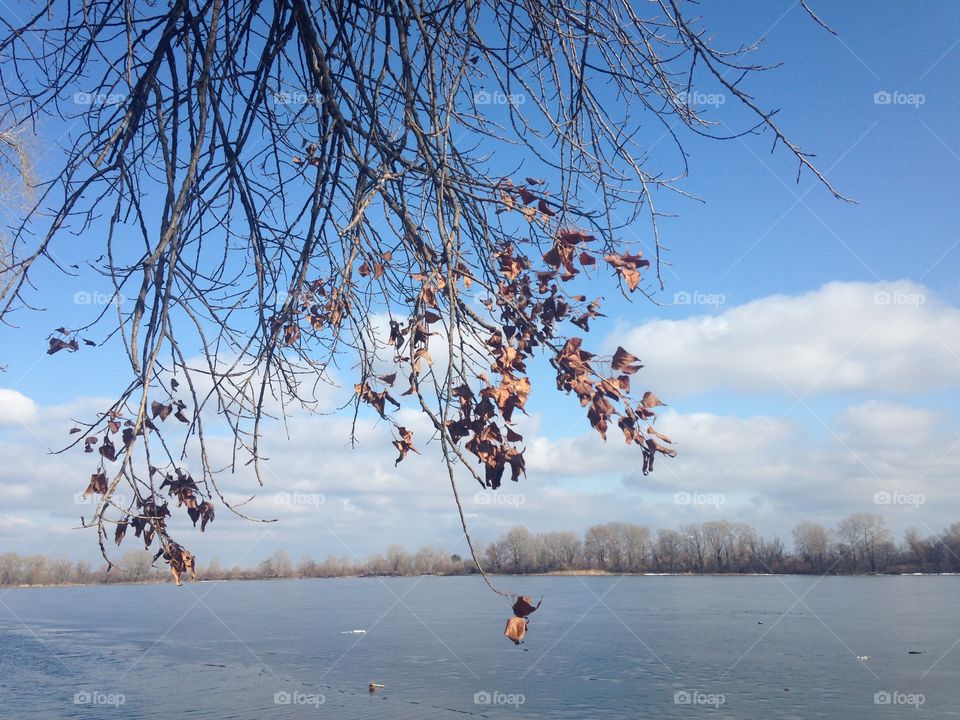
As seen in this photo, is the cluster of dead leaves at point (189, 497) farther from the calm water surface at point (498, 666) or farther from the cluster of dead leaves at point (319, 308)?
the calm water surface at point (498, 666)

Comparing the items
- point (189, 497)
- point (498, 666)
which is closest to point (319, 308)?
point (189, 497)

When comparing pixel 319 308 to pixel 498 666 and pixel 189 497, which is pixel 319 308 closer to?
pixel 189 497

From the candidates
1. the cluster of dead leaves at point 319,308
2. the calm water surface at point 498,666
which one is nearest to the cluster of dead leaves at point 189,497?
the cluster of dead leaves at point 319,308

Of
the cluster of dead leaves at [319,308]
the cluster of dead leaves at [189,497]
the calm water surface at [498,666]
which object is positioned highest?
the cluster of dead leaves at [319,308]

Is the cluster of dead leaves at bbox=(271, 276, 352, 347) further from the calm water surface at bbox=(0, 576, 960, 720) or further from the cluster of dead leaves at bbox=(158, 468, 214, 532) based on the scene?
the calm water surface at bbox=(0, 576, 960, 720)

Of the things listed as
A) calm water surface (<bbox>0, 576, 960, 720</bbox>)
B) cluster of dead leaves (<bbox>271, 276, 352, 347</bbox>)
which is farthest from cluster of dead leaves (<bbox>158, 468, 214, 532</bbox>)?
calm water surface (<bbox>0, 576, 960, 720</bbox>)

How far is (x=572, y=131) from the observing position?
142 inches

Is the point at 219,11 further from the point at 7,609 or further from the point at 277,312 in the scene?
the point at 7,609

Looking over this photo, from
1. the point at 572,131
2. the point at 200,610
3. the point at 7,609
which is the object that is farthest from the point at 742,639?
the point at 7,609

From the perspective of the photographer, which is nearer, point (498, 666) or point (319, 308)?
point (319, 308)

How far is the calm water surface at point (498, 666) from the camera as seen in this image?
21.0 meters

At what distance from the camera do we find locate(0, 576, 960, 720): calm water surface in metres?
21.0

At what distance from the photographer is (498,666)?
91.0 feet

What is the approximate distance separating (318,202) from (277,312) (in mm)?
476
